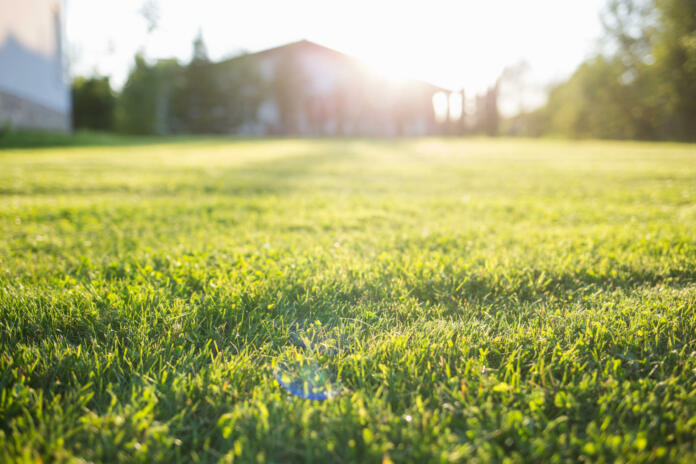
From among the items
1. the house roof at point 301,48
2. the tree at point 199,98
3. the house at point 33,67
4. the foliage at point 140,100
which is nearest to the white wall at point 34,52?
the house at point 33,67

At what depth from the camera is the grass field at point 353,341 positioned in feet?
4.29

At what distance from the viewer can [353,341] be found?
73.8 inches

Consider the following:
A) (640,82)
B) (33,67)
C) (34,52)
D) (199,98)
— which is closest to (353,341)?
(33,67)

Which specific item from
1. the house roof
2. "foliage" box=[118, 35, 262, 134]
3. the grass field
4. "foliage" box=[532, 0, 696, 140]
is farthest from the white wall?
"foliage" box=[532, 0, 696, 140]

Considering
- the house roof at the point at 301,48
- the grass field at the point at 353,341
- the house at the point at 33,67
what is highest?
the house roof at the point at 301,48

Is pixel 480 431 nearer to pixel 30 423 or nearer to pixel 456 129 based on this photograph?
pixel 30 423

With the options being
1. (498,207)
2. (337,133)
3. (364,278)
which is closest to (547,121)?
(337,133)

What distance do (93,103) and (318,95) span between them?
21.0 m

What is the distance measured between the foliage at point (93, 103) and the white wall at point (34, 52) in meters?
4.34

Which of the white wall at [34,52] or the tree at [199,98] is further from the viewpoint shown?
the tree at [199,98]

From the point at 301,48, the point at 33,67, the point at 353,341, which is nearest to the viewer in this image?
the point at 353,341

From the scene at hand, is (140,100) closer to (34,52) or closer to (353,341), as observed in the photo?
(34,52)

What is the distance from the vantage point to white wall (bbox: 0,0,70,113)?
55.2 feet

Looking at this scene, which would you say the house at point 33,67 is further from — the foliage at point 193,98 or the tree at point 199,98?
the tree at point 199,98
